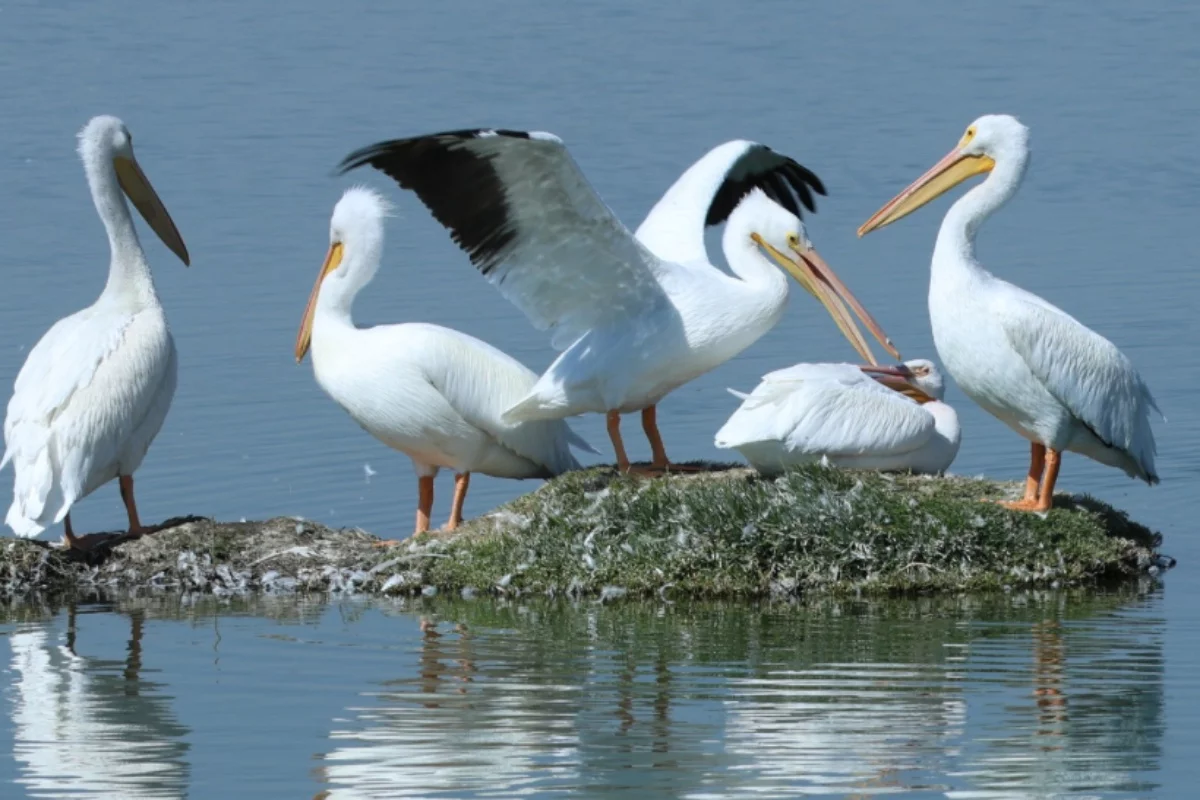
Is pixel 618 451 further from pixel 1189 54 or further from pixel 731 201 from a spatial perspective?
pixel 1189 54

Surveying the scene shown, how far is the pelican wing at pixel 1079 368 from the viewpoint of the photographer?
8.67 m

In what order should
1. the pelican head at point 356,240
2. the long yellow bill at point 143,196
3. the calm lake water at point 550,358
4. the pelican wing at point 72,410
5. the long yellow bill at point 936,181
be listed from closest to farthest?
the calm lake water at point 550,358, the pelican wing at point 72,410, the long yellow bill at point 936,181, the pelican head at point 356,240, the long yellow bill at point 143,196

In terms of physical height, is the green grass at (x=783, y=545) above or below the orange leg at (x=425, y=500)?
below

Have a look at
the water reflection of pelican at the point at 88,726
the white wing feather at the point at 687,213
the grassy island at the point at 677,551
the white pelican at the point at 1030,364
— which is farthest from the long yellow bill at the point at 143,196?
the white pelican at the point at 1030,364

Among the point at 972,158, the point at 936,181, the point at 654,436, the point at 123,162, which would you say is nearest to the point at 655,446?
the point at 654,436

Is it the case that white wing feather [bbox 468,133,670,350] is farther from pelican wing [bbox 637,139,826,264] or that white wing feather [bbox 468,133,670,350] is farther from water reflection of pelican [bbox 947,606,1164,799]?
water reflection of pelican [bbox 947,606,1164,799]

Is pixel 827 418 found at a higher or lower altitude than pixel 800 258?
lower

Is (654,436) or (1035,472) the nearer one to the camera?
(1035,472)

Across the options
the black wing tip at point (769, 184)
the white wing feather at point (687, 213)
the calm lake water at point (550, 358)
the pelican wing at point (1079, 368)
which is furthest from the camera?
the black wing tip at point (769, 184)

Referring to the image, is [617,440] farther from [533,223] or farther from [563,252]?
[533,223]

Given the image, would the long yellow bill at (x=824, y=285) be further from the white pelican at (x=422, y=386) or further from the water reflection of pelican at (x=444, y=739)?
the water reflection of pelican at (x=444, y=739)

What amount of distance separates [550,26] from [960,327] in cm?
1606

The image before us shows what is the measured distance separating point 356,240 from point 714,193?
1.79 m

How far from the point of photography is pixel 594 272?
9.35 meters
